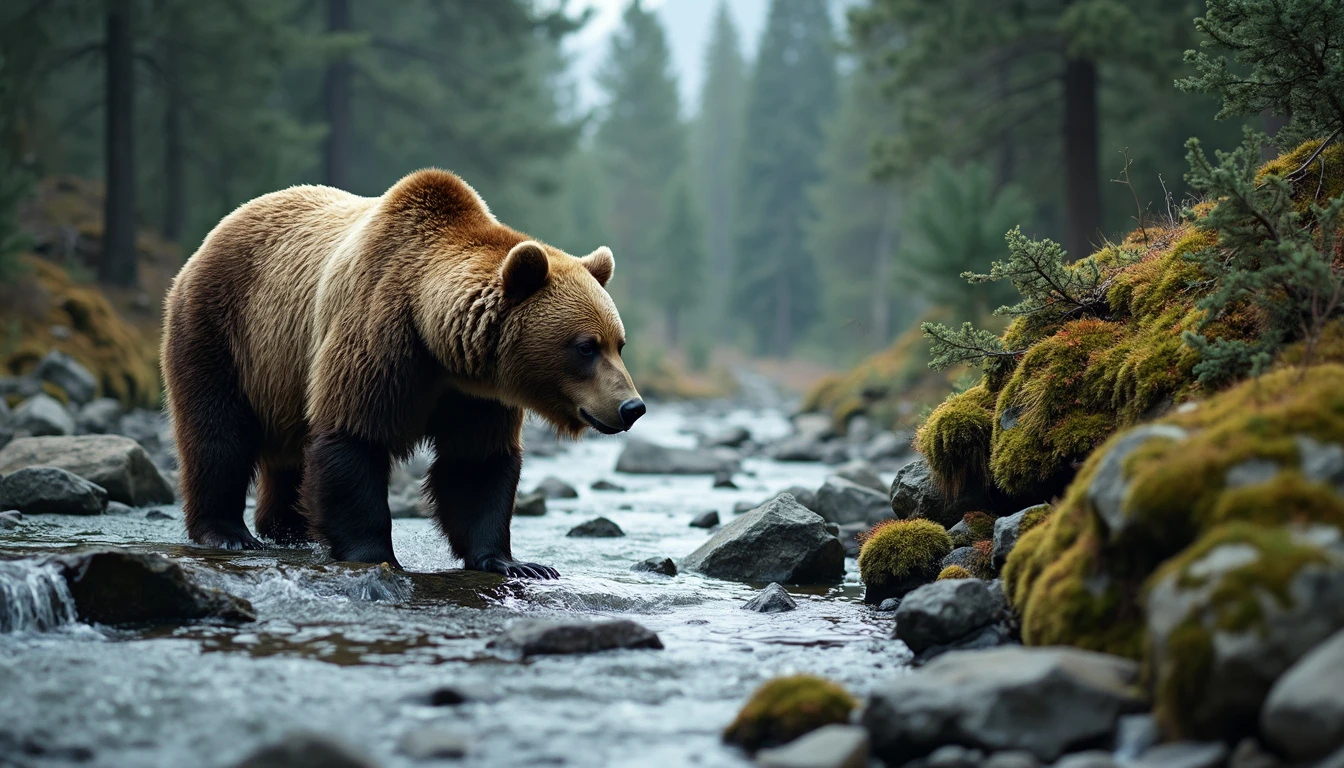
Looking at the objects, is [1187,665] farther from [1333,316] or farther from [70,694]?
[70,694]

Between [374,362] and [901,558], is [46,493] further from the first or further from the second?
[901,558]

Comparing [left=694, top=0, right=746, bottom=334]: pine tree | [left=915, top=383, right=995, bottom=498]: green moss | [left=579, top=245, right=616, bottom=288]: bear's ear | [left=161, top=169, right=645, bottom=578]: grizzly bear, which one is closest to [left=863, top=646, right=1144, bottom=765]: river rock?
[left=161, top=169, right=645, bottom=578]: grizzly bear

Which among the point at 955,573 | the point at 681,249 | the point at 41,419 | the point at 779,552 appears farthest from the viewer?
the point at 681,249

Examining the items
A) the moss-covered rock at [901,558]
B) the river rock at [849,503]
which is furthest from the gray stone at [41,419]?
the moss-covered rock at [901,558]

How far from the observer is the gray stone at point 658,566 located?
7492mm

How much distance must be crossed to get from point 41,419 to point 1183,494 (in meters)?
11.2

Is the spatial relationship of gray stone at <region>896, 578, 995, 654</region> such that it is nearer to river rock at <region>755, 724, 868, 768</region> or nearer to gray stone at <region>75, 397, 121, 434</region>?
river rock at <region>755, 724, 868, 768</region>

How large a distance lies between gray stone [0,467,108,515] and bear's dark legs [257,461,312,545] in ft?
4.55

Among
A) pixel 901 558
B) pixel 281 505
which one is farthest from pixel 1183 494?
pixel 281 505

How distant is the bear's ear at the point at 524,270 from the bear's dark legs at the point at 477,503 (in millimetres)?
1138

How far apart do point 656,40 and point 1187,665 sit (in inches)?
2590

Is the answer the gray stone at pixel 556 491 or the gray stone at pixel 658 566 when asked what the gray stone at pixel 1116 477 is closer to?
the gray stone at pixel 658 566

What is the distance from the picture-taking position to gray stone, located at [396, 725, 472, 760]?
143 inches

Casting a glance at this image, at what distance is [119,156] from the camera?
20.7m
